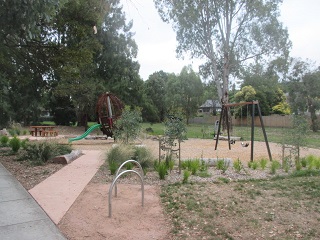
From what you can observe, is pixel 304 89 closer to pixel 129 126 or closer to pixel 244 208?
pixel 129 126

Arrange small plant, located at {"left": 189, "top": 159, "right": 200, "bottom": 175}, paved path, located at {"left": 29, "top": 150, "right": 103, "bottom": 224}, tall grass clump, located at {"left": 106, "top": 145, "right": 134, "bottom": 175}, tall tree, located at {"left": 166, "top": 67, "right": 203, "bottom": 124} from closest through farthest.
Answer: paved path, located at {"left": 29, "top": 150, "right": 103, "bottom": 224}
small plant, located at {"left": 189, "top": 159, "right": 200, "bottom": 175}
tall grass clump, located at {"left": 106, "top": 145, "right": 134, "bottom": 175}
tall tree, located at {"left": 166, "top": 67, "right": 203, "bottom": 124}

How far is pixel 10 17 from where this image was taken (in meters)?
5.32

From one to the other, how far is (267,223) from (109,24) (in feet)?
80.2

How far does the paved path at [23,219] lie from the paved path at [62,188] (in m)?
0.12

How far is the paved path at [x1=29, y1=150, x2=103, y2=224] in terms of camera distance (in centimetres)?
442

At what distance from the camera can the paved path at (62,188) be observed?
4418mm

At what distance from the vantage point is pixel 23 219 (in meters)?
3.88

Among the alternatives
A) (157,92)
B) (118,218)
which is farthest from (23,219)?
(157,92)

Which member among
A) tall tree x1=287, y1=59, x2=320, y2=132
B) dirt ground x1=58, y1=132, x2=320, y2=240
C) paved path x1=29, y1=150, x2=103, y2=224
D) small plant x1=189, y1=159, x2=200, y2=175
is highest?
tall tree x1=287, y1=59, x2=320, y2=132

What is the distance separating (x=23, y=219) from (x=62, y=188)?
1684mm

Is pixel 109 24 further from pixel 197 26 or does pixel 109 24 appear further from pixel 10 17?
pixel 10 17

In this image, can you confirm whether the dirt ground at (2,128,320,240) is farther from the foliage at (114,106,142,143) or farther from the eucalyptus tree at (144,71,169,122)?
the eucalyptus tree at (144,71,169,122)

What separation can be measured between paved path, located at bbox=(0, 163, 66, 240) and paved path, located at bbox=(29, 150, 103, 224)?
12 centimetres

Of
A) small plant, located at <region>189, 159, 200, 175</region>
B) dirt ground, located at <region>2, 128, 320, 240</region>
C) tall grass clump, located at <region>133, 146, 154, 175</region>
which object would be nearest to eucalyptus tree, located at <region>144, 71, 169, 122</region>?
tall grass clump, located at <region>133, 146, 154, 175</region>
